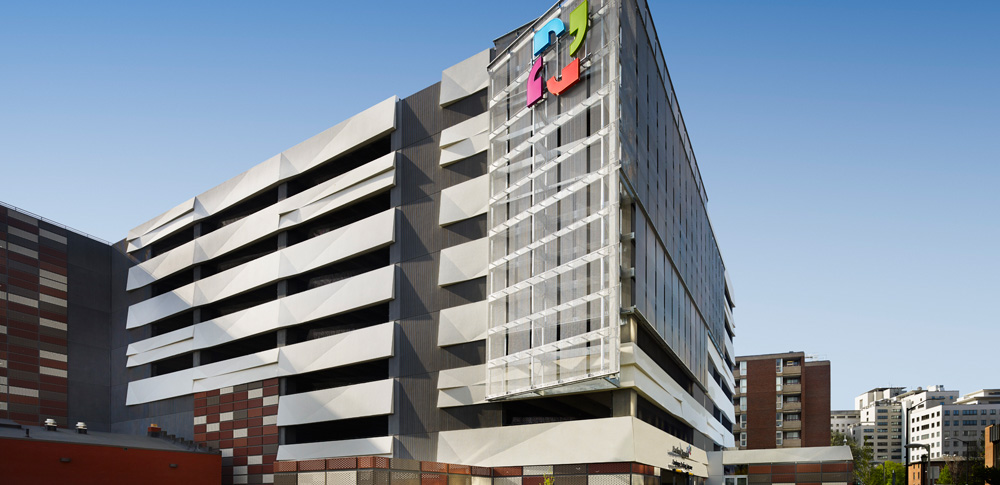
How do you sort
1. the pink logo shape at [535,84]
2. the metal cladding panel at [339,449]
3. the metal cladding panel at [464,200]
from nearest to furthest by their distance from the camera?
the pink logo shape at [535,84]
the metal cladding panel at [464,200]
the metal cladding panel at [339,449]

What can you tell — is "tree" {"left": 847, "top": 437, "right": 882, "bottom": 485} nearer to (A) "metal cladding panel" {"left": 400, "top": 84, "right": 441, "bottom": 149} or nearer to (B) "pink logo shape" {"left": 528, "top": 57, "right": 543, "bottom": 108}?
(A) "metal cladding panel" {"left": 400, "top": 84, "right": 441, "bottom": 149}

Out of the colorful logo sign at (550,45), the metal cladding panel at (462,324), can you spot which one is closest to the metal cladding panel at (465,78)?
the colorful logo sign at (550,45)

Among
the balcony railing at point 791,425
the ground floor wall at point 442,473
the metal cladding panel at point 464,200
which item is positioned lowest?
the balcony railing at point 791,425

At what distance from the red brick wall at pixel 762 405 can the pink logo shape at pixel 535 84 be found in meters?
93.1

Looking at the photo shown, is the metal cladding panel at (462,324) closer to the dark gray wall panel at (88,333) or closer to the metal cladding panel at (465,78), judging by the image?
the metal cladding panel at (465,78)

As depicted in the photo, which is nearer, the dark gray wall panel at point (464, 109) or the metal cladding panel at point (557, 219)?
the metal cladding panel at point (557, 219)

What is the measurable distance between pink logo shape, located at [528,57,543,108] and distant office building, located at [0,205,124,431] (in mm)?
50343

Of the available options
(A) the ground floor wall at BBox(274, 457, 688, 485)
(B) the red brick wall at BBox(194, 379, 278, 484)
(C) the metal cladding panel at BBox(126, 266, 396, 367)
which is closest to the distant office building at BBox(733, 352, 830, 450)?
(A) the ground floor wall at BBox(274, 457, 688, 485)

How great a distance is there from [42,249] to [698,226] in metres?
59.1

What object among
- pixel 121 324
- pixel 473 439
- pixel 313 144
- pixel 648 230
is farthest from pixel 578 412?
pixel 121 324

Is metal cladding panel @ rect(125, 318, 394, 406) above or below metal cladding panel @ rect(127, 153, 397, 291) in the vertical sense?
below

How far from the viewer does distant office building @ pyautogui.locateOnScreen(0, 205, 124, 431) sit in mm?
67188

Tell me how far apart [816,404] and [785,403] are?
4554 millimetres

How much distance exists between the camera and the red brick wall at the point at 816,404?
12025 centimetres
